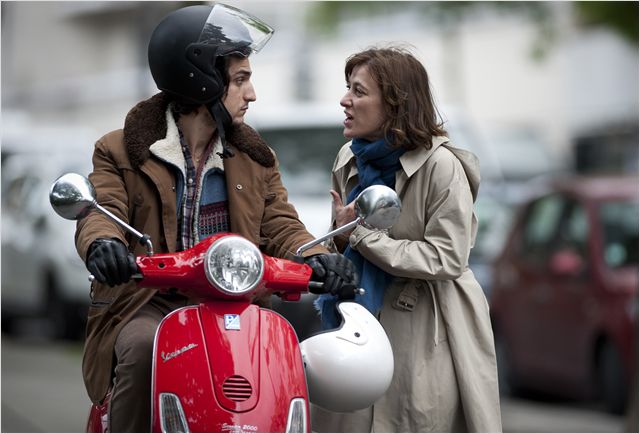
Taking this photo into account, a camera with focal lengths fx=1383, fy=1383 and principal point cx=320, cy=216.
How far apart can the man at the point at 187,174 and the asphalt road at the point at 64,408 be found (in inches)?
162

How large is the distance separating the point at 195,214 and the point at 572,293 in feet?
20.1

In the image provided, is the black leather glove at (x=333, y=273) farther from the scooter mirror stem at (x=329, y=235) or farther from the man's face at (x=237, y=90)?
the man's face at (x=237, y=90)

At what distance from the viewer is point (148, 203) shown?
4500mm

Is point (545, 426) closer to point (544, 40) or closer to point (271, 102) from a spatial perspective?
point (544, 40)

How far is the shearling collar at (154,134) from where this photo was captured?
4.53 m

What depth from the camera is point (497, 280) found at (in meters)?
11.2

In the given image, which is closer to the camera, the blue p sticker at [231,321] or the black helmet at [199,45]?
the blue p sticker at [231,321]

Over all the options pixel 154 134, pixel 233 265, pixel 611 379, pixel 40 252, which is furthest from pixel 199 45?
pixel 40 252

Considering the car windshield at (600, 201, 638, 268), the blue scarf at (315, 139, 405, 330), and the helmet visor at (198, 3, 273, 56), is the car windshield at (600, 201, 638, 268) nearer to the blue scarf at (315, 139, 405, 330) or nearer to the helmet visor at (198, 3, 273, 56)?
the blue scarf at (315, 139, 405, 330)

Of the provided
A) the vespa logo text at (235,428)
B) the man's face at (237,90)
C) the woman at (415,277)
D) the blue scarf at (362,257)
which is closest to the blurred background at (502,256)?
the woman at (415,277)

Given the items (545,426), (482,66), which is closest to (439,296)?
(545,426)

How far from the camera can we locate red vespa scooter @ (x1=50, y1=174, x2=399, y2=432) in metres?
3.94

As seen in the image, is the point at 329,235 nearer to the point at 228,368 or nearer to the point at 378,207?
the point at 378,207

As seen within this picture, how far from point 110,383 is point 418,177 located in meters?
1.27
